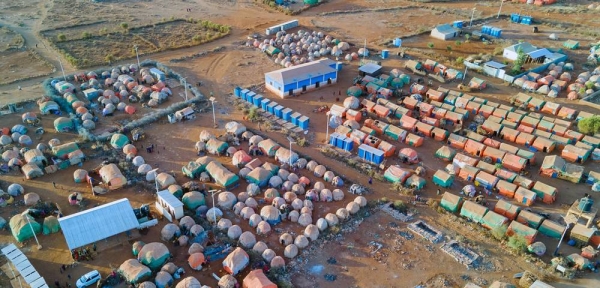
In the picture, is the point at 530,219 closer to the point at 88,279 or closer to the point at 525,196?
the point at 525,196

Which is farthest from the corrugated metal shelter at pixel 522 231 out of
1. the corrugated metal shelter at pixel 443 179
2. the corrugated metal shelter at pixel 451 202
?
the corrugated metal shelter at pixel 443 179

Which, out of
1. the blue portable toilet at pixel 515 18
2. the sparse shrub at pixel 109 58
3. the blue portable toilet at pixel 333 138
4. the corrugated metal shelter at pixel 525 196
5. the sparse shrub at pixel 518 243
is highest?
the blue portable toilet at pixel 515 18

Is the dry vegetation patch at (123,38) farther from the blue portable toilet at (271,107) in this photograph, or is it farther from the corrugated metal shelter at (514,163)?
the corrugated metal shelter at (514,163)

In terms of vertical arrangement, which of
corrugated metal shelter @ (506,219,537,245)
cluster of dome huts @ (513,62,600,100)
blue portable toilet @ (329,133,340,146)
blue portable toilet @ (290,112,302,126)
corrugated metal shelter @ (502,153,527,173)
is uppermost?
cluster of dome huts @ (513,62,600,100)

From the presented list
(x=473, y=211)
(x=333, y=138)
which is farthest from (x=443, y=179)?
(x=333, y=138)

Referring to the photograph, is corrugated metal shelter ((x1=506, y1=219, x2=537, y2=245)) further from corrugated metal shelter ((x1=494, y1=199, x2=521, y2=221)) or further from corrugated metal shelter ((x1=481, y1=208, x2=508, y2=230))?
corrugated metal shelter ((x1=494, y1=199, x2=521, y2=221))

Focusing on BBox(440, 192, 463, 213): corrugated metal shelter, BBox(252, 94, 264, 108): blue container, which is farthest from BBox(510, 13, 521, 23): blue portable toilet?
BBox(440, 192, 463, 213): corrugated metal shelter
